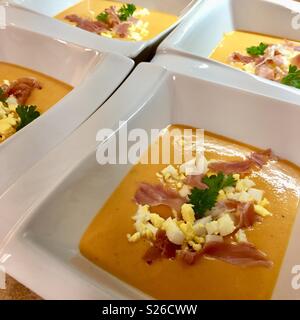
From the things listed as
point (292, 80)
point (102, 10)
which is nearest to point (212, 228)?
point (292, 80)

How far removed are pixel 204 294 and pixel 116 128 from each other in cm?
48

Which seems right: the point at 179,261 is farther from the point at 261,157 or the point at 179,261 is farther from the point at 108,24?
the point at 108,24

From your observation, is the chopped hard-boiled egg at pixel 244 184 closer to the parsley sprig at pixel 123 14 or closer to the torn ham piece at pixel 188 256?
the torn ham piece at pixel 188 256

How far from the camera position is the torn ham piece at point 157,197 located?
1.10m

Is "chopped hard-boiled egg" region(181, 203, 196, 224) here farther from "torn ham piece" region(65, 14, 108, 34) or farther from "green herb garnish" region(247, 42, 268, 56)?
"torn ham piece" region(65, 14, 108, 34)

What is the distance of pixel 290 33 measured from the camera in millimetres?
2000

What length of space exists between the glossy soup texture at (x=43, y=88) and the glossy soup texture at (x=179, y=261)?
0.47m

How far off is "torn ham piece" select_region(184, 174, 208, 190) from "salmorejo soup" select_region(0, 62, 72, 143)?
51cm

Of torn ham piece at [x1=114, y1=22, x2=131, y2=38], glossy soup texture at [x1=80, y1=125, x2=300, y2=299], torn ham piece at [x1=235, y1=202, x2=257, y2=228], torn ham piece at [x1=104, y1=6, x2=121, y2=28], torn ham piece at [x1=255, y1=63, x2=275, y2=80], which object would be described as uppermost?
torn ham piece at [x1=104, y1=6, x2=121, y2=28]

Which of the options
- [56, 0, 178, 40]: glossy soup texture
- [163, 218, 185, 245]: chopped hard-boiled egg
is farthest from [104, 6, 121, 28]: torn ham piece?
[163, 218, 185, 245]: chopped hard-boiled egg

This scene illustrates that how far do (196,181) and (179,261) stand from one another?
0.88ft

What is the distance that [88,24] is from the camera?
200cm

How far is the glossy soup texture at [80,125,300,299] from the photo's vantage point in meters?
0.91

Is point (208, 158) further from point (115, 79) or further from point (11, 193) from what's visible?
point (11, 193)
